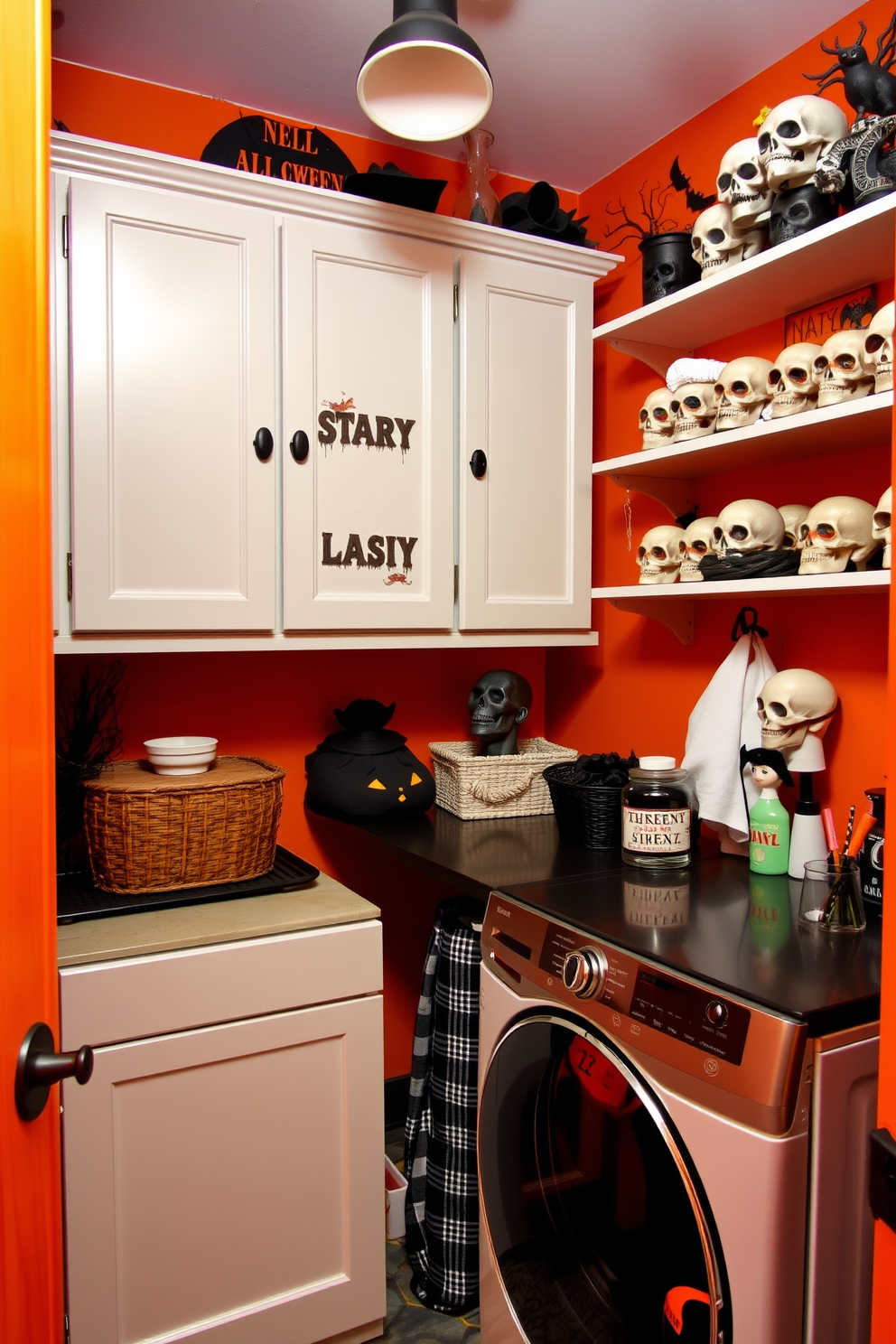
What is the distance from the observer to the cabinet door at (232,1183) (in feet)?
4.96

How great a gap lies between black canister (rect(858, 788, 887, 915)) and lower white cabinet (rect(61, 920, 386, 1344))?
0.89 metres

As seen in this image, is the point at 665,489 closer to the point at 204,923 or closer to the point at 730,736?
the point at 730,736

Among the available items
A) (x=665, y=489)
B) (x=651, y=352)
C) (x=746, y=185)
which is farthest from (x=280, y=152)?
(x=665, y=489)

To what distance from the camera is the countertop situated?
5.05 ft

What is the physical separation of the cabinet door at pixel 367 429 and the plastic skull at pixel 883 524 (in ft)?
3.09

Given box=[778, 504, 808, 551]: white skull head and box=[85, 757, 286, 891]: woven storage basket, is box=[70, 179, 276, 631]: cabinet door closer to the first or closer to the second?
box=[85, 757, 286, 891]: woven storage basket

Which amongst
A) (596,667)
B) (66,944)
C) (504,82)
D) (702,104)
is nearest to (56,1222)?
(66,944)

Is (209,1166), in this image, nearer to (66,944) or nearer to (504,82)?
(66,944)

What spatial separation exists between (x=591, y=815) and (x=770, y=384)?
3.09 ft

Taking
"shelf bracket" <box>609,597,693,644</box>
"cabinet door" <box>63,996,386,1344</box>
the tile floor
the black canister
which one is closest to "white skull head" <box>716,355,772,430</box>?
"shelf bracket" <box>609,597,693,644</box>

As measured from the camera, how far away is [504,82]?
210 cm

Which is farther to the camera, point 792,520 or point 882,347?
point 792,520

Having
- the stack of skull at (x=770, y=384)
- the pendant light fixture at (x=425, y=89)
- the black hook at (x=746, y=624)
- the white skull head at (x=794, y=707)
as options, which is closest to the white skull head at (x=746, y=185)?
the stack of skull at (x=770, y=384)

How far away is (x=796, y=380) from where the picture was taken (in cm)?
164
